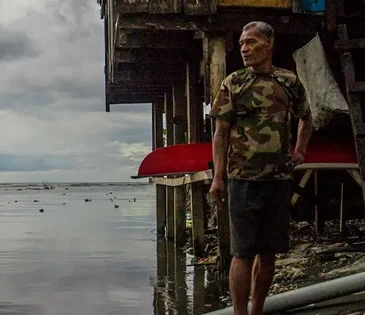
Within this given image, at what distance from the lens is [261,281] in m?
4.54

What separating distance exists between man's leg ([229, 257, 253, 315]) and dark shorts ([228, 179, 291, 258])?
0.06 metres

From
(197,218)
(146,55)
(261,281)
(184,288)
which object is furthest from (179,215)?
(261,281)

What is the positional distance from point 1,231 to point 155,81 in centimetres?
848

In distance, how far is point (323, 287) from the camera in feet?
16.0

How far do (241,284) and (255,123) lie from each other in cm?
105

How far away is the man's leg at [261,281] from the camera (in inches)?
179

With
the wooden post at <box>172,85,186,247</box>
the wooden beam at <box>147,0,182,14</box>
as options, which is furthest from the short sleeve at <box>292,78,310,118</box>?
the wooden post at <box>172,85,186,247</box>

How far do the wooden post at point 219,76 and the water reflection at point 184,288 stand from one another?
1.36 feet

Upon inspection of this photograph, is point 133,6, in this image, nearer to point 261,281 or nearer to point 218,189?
point 218,189

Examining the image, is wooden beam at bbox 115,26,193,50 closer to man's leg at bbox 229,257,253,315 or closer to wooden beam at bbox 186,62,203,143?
wooden beam at bbox 186,62,203,143

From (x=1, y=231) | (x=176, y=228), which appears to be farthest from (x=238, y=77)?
(x=1, y=231)

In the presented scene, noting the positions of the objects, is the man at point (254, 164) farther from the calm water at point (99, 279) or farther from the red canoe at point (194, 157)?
the red canoe at point (194, 157)

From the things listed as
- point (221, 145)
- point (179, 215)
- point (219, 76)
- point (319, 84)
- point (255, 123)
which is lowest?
point (179, 215)

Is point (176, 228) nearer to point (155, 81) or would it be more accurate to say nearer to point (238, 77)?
point (155, 81)
